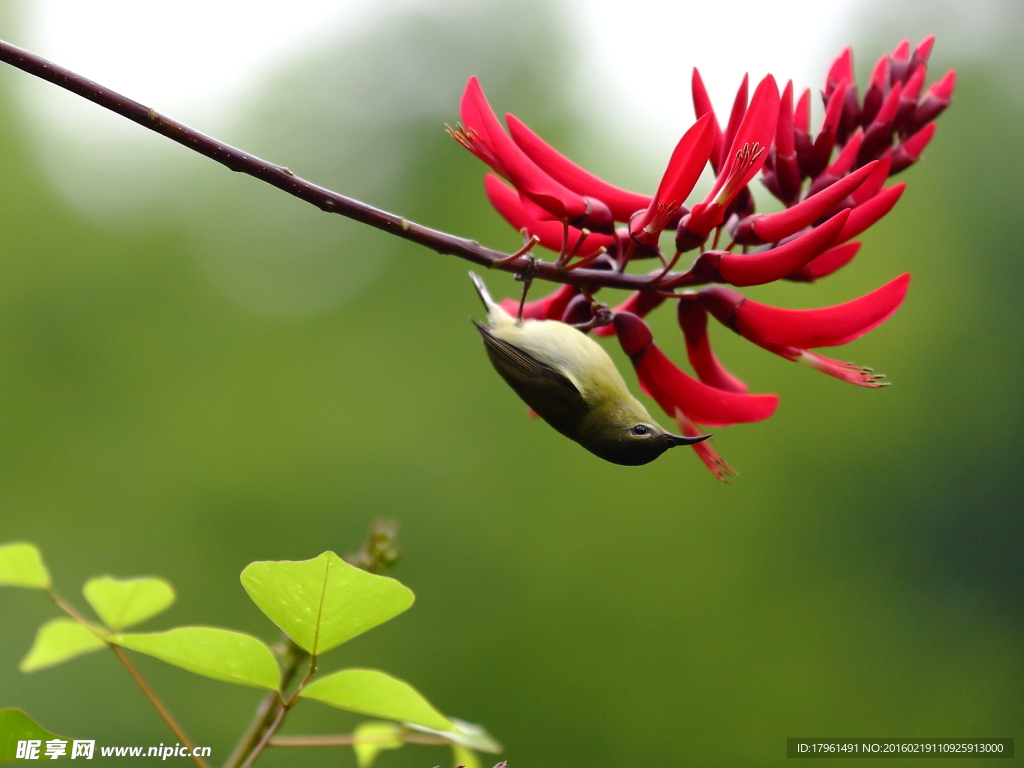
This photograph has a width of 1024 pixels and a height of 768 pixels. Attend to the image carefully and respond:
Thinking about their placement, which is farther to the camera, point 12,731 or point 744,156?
point 744,156

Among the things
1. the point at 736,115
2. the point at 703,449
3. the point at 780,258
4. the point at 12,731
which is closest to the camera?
the point at 12,731

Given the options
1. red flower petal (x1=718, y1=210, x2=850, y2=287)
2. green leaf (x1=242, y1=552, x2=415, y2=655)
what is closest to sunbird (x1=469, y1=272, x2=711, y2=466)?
red flower petal (x1=718, y1=210, x2=850, y2=287)

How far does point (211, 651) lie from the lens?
2.13ft

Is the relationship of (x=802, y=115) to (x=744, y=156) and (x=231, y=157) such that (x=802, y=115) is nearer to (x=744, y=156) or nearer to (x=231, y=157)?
(x=744, y=156)

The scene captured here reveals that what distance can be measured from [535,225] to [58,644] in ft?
2.39

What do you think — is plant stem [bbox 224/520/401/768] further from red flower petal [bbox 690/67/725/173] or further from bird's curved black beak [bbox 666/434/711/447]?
red flower petal [bbox 690/67/725/173]

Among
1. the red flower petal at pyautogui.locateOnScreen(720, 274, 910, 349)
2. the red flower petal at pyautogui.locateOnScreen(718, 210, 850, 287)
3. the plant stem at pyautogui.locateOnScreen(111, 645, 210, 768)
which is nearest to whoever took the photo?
the plant stem at pyautogui.locateOnScreen(111, 645, 210, 768)

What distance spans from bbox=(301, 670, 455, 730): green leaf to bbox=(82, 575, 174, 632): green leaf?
0.92ft

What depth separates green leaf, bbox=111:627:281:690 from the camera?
639 mm

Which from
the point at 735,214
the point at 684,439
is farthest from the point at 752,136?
the point at 684,439

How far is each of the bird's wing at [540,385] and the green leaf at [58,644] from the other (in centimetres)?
55

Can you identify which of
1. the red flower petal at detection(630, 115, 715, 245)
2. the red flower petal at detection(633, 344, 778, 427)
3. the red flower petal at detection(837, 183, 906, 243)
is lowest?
the red flower petal at detection(633, 344, 778, 427)

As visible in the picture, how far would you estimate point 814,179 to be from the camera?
3.43ft

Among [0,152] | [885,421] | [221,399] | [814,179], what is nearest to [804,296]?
[885,421]
